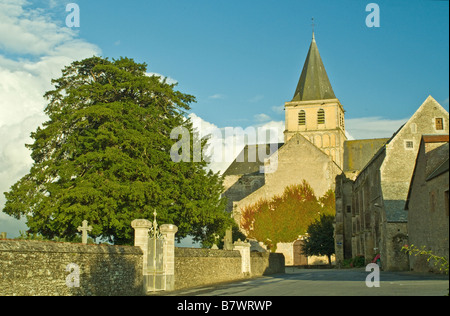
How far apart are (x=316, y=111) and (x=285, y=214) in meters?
23.0

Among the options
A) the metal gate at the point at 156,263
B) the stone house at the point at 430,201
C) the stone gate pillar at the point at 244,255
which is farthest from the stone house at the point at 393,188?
the metal gate at the point at 156,263

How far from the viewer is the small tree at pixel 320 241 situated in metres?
54.6

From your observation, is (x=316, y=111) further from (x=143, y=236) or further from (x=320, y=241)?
(x=143, y=236)

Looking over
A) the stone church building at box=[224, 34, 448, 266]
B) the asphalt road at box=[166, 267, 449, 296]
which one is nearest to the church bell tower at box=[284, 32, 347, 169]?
the stone church building at box=[224, 34, 448, 266]

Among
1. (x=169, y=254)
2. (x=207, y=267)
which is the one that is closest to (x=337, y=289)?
(x=169, y=254)

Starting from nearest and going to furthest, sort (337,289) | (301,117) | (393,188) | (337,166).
Answer: 1. (337,289)
2. (393,188)
3. (337,166)
4. (301,117)

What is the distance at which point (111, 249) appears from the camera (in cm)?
1655

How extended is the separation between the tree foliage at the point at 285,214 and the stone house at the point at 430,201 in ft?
86.9

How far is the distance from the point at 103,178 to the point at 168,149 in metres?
5.15

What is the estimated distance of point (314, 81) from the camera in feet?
252

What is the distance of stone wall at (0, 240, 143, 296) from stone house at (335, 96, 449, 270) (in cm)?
2228

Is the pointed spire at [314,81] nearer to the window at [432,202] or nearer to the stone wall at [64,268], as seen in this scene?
the window at [432,202]
